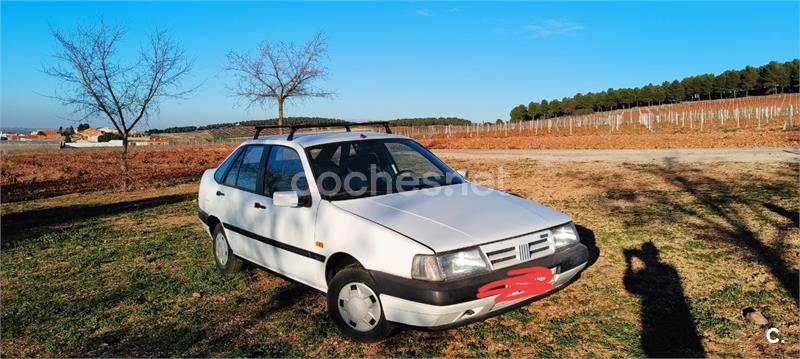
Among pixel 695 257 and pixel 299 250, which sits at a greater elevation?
pixel 299 250

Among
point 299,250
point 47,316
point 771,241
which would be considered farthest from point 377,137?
point 771,241

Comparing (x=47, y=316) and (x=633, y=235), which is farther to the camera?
(x=633, y=235)

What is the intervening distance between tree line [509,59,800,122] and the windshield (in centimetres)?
12036

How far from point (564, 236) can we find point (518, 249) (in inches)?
24.3

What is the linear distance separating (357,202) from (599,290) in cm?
235

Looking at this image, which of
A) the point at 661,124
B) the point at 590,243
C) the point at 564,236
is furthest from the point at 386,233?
the point at 661,124

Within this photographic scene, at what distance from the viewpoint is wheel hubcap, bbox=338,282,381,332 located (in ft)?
11.2

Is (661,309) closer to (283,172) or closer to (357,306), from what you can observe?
(357,306)

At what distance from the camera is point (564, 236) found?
378 centimetres

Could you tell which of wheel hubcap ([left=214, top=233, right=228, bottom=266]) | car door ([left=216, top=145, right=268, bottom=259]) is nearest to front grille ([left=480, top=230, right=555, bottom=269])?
car door ([left=216, top=145, right=268, bottom=259])

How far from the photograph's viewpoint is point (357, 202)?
155 inches

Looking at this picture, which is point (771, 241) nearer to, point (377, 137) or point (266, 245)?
point (377, 137)

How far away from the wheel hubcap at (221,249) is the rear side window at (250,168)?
0.68 meters

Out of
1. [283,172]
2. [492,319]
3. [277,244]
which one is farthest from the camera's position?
[283,172]
